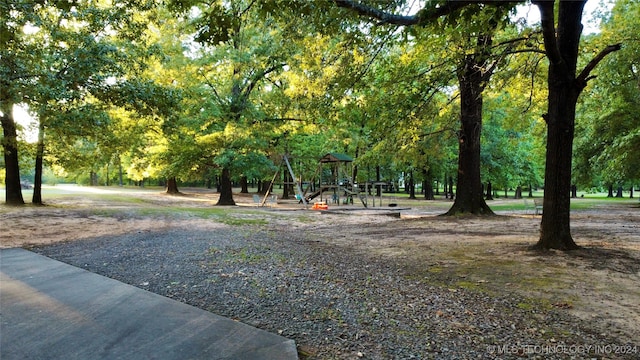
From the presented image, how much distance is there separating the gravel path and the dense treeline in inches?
142

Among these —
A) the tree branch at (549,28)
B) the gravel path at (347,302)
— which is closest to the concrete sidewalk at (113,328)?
the gravel path at (347,302)

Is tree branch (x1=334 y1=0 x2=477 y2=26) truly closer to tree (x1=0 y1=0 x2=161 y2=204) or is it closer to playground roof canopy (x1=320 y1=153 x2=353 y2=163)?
tree (x1=0 y1=0 x2=161 y2=204)

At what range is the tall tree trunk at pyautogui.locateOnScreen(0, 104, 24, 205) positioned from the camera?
15.4 m

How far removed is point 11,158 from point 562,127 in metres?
20.6

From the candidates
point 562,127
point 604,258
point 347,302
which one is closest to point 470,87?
point 562,127

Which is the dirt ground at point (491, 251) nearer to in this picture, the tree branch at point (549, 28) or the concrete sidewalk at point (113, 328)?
the concrete sidewalk at point (113, 328)

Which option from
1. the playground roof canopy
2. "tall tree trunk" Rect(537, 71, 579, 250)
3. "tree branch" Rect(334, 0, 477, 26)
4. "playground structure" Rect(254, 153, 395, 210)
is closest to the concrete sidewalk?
"tree branch" Rect(334, 0, 477, 26)

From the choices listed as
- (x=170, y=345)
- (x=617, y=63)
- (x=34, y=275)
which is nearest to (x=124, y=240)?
(x=34, y=275)

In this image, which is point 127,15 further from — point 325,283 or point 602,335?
point 602,335

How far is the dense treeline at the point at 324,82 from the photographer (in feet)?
22.8

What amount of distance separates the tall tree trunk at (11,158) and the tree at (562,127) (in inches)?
732

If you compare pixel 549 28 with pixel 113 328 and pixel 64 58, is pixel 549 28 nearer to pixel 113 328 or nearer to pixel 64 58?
pixel 113 328

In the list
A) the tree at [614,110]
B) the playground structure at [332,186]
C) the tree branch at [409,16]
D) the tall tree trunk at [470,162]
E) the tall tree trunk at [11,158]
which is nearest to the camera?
the tree branch at [409,16]

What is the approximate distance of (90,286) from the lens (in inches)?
200
